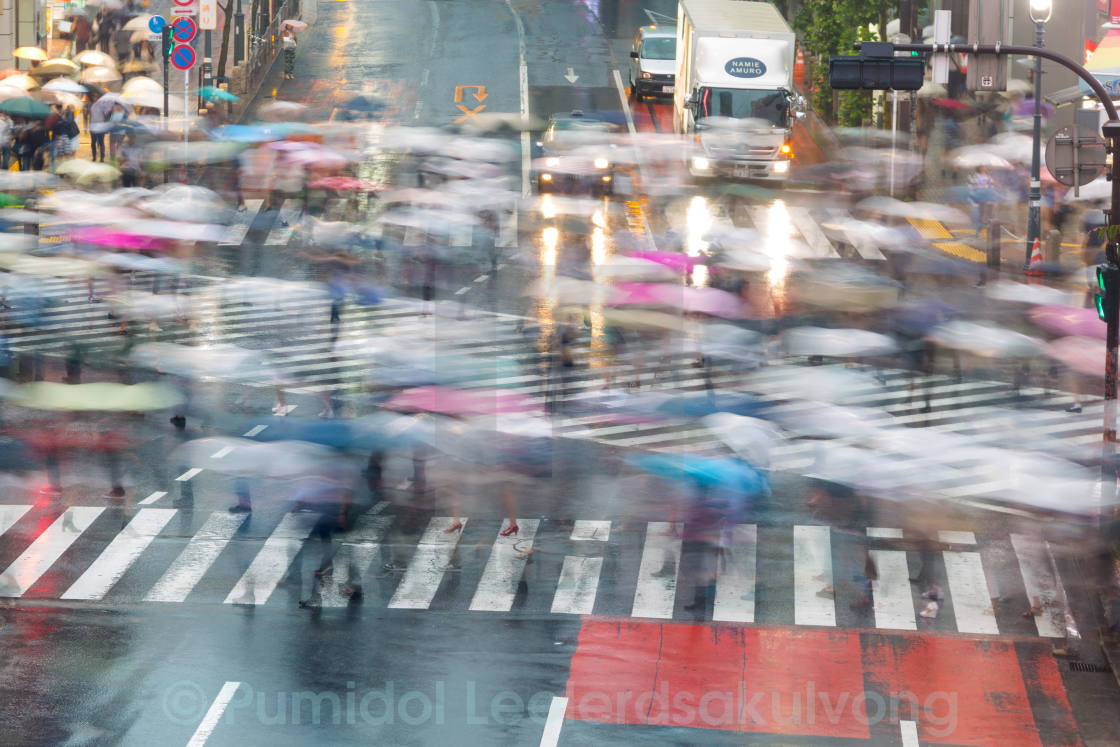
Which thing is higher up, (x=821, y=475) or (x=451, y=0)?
(x=451, y=0)

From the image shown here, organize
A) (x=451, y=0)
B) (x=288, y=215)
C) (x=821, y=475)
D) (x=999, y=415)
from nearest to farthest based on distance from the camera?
(x=821, y=475) → (x=999, y=415) → (x=288, y=215) → (x=451, y=0)

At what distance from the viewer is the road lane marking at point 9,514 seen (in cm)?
2116

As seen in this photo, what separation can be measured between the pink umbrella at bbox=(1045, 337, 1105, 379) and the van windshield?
29469 mm

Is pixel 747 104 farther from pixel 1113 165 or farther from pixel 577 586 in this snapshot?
pixel 577 586

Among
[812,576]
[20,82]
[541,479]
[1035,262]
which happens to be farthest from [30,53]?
[812,576]

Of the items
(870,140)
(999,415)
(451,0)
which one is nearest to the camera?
(999,415)

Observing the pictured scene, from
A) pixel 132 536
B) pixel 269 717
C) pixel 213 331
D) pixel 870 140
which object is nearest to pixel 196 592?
pixel 132 536

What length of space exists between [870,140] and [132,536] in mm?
34379

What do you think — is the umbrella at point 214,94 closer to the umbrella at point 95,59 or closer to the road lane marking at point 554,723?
the umbrella at point 95,59

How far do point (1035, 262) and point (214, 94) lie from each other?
24902mm

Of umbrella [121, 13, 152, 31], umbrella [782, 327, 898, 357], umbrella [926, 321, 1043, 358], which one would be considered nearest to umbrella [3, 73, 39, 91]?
umbrella [121, 13, 152, 31]

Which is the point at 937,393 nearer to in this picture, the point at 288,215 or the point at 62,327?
the point at 62,327

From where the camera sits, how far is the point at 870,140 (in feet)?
166

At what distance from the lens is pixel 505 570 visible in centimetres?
1997
